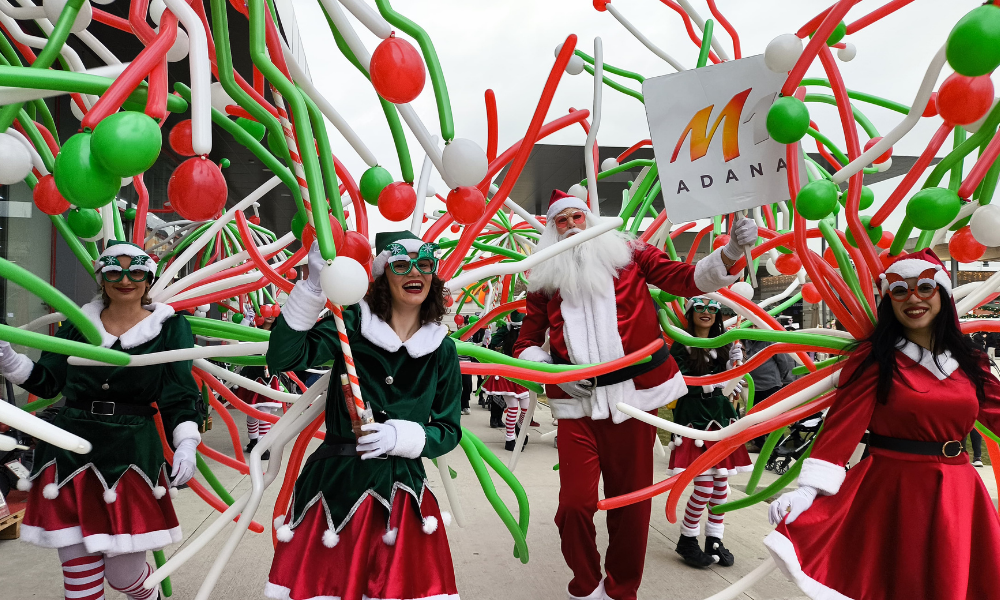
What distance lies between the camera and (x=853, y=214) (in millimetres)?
2531

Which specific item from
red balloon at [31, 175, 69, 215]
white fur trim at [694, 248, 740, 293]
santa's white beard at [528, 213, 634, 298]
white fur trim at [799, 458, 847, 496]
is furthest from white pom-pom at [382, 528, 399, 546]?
white fur trim at [694, 248, 740, 293]

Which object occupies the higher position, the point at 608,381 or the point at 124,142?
the point at 124,142

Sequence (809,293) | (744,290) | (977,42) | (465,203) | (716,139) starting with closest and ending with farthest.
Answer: (977,42) < (465,203) < (716,139) < (809,293) < (744,290)

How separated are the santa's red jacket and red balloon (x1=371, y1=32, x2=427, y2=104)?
6.42ft

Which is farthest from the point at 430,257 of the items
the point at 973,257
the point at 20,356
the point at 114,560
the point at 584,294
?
the point at 973,257

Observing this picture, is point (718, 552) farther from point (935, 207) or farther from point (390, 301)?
point (390, 301)

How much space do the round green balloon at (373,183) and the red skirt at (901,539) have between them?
1.48 metres

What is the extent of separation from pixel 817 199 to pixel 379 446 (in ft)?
4.65

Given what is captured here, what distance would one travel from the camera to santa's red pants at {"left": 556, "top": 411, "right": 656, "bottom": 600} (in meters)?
2.96

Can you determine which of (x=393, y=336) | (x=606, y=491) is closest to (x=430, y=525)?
(x=393, y=336)

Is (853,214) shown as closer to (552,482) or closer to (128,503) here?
(128,503)

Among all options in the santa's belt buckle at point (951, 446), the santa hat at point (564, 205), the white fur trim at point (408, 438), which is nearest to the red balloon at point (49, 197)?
the white fur trim at point (408, 438)

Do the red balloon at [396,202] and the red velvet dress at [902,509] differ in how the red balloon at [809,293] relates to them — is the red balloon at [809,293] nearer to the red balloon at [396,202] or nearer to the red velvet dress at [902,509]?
the red velvet dress at [902,509]

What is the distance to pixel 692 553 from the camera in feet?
12.9
